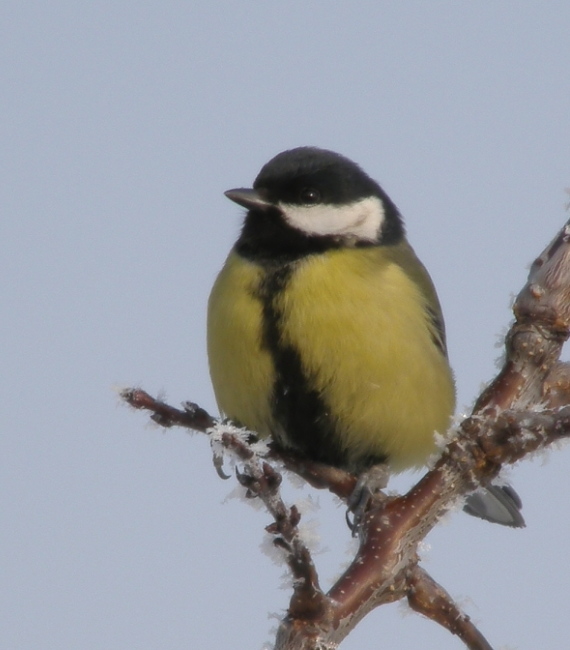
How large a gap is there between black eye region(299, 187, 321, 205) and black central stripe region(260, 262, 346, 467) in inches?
11.3

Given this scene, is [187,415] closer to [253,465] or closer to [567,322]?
[253,465]

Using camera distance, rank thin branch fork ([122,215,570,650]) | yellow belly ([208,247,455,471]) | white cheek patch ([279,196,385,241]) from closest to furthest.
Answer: thin branch fork ([122,215,570,650]) < yellow belly ([208,247,455,471]) < white cheek patch ([279,196,385,241])

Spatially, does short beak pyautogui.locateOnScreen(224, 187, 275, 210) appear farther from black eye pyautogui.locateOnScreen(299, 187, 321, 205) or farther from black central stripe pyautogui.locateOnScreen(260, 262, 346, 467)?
black central stripe pyautogui.locateOnScreen(260, 262, 346, 467)

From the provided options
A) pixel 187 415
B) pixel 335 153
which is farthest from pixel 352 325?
pixel 187 415

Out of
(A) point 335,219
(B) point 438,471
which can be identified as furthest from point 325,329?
(B) point 438,471

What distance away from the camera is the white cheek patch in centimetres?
310

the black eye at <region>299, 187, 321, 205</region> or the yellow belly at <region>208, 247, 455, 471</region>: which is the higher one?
the black eye at <region>299, 187, 321, 205</region>

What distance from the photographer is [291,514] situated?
4.75 feet

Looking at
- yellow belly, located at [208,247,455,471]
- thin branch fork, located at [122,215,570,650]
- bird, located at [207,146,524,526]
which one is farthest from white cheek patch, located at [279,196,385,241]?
thin branch fork, located at [122,215,570,650]

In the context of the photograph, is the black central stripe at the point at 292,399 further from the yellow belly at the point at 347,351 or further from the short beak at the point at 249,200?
the short beak at the point at 249,200

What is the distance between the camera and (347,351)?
2795 mm

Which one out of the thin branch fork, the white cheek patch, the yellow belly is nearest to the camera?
the thin branch fork

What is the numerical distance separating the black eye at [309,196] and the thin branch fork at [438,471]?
126 cm

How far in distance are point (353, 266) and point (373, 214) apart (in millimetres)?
397
